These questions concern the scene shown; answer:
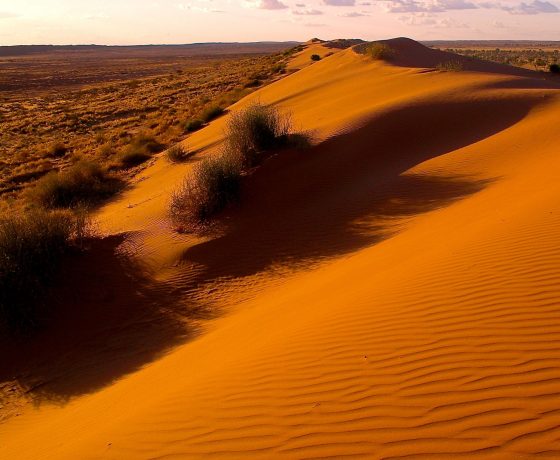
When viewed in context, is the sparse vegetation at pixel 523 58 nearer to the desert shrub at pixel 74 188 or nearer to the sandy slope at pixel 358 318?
the sandy slope at pixel 358 318

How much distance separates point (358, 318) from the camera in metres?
5.48

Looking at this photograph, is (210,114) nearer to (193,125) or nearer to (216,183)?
(193,125)

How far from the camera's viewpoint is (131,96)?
4350 cm

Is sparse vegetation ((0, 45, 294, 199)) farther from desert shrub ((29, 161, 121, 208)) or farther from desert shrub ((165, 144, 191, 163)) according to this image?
desert shrub ((165, 144, 191, 163))

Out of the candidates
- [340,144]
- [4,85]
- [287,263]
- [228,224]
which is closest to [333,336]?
[287,263]

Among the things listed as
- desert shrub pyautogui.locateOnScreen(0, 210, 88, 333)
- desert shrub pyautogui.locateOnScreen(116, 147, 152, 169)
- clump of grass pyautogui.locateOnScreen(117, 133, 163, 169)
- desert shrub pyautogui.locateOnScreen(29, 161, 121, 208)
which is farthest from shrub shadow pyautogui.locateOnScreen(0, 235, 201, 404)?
clump of grass pyautogui.locateOnScreen(117, 133, 163, 169)

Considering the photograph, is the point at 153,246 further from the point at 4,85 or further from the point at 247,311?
the point at 4,85

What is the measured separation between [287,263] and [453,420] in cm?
626

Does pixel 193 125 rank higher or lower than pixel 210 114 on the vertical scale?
lower

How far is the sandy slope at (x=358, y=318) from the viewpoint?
367 cm

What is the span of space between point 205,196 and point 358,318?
689 cm

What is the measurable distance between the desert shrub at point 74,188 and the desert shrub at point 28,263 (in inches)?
225

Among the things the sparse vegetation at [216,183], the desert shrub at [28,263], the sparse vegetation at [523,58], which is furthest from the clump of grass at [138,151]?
the sparse vegetation at [523,58]

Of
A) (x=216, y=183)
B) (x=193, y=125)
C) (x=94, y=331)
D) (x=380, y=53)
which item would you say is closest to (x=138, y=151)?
(x=193, y=125)
